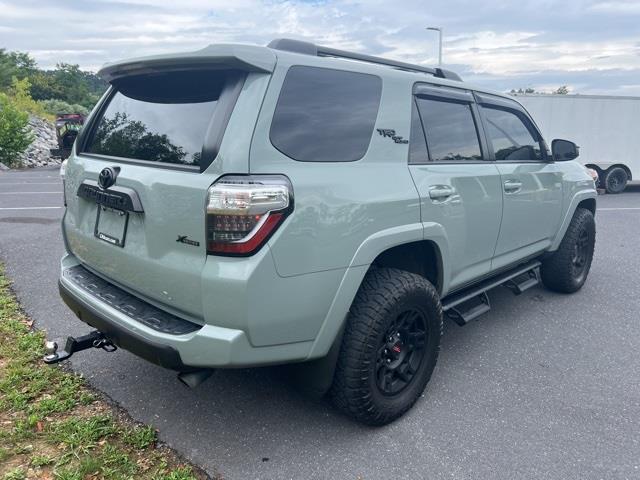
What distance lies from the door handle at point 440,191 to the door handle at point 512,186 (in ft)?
2.59

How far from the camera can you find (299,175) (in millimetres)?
2170

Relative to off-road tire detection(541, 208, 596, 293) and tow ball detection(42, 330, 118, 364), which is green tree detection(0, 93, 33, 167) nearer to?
tow ball detection(42, 330, 118, 364)

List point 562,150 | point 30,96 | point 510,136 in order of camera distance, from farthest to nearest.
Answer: point 30,96 → point 562,150 → point 510,136

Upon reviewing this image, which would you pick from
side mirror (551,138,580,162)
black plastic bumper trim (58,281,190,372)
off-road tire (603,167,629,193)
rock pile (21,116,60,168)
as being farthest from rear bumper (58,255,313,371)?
rock pile (21,116,60,168)

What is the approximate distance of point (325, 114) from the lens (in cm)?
240

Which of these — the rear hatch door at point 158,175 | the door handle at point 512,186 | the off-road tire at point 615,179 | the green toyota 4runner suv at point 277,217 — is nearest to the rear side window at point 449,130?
the green toyota 4runner suv at point 277,217

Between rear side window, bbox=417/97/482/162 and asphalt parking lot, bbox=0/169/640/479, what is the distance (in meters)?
1.46

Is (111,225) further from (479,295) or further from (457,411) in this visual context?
(479,295)

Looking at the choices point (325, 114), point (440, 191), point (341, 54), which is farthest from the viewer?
point (440, 191)

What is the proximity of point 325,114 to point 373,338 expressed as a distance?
114 centimetres

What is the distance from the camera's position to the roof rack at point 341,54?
95.7 inches

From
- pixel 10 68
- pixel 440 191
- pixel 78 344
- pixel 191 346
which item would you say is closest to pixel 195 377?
pixel 191 346

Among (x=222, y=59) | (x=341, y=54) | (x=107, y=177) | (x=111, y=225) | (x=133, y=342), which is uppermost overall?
(x=341, y=54)

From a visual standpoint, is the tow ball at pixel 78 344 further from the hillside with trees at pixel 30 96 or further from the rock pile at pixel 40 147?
the rock pile at pixel 40 147
